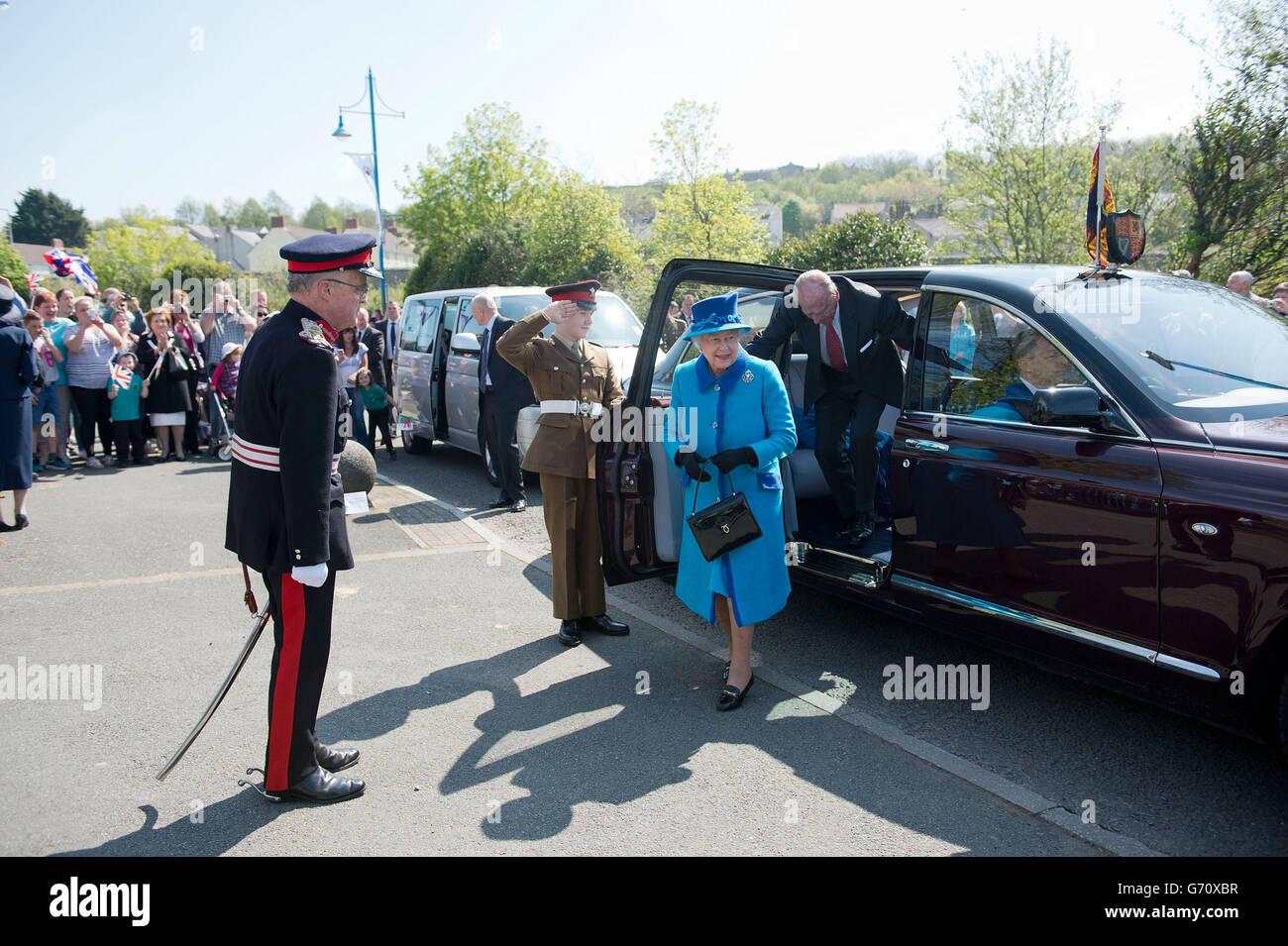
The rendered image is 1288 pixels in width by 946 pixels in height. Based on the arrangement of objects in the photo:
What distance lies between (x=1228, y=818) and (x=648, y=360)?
3212mm

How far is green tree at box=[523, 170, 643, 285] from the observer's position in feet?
76.5

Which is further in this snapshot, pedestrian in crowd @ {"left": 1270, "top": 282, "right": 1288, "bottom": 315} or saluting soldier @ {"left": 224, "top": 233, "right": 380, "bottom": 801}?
pedestrian in crowd @ {"left": 1270, "top": 282, "right": 1288, "bottom": 315}

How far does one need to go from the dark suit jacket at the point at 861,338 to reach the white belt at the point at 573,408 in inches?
43.1

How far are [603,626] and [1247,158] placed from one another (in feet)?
33.9

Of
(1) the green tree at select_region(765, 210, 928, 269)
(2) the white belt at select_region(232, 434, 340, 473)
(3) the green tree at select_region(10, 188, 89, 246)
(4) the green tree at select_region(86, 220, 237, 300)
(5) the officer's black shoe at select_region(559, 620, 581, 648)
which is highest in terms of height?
(3) the green tree at select_region(10, 188, 89, 246)

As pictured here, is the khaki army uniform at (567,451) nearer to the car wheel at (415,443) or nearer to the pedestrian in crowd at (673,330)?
the pedestrian in crowd at (673,330)

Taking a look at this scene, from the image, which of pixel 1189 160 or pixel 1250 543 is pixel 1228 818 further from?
pixel 1189 160

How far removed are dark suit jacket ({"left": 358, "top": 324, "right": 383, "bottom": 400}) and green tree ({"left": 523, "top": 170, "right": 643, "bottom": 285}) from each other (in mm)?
10469

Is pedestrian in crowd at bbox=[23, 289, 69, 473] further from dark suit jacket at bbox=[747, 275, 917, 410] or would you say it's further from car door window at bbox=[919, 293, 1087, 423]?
car door window at bbox=[919, 293, 1087, 423]

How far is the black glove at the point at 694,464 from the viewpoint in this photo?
4.52m

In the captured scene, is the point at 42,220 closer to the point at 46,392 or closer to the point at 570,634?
the point at 46,392

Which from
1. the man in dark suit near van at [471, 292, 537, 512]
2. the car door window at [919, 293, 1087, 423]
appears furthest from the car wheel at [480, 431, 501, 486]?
the car door window at [919, 293, 1087, 423]

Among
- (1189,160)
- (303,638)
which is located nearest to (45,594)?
(303,638)

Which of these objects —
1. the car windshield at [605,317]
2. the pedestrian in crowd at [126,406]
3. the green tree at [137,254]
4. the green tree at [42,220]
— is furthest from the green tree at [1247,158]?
A: the green tree at [42,220]
